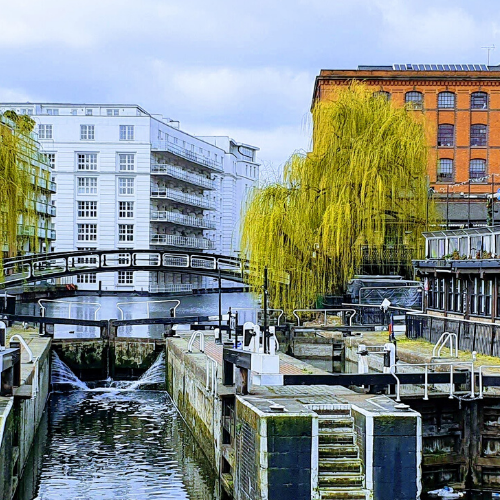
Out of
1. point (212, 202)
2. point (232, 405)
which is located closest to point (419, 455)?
point (232, 405)

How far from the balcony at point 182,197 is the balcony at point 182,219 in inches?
57.4

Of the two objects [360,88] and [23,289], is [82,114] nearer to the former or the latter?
[23,289]

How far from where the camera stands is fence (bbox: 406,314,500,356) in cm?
2650

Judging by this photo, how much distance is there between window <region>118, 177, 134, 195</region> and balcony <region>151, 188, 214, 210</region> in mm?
2128

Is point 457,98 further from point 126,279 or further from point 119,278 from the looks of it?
point 119,278

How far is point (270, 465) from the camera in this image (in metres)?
14.9

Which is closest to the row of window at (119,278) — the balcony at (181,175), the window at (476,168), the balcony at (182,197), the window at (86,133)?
the balcony at (182,197)

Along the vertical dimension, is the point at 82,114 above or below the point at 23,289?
above

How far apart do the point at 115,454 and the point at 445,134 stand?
45.4 meters

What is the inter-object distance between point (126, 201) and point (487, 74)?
39.8m

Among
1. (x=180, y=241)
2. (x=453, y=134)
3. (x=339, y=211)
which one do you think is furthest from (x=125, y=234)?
(x=339, y=211)

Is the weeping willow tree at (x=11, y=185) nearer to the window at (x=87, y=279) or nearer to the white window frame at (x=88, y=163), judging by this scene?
the window at (x=87, y=279)

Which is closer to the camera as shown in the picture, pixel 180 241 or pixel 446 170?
pixel 446 170

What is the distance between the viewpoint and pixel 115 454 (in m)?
23.1
